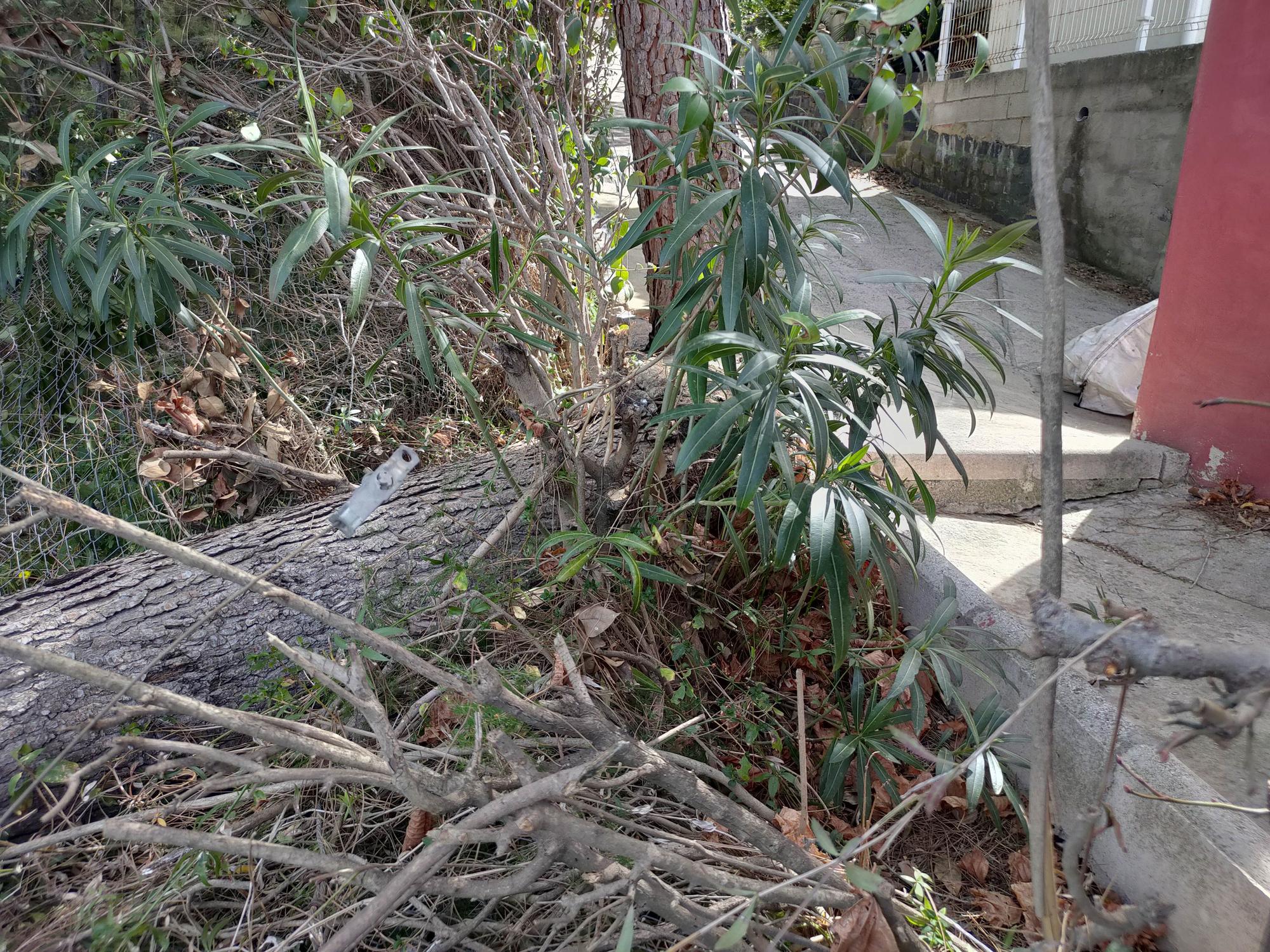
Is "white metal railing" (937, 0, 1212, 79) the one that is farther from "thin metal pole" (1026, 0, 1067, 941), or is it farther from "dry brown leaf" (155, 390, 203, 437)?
"dry brown leaf" (155, 390, 203, 437)

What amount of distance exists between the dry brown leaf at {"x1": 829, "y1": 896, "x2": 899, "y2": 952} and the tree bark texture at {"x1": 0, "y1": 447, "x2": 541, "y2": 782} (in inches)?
56.5

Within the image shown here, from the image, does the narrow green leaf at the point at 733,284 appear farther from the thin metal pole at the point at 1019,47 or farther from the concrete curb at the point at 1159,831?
the thin metal pole at the point at 1019,47

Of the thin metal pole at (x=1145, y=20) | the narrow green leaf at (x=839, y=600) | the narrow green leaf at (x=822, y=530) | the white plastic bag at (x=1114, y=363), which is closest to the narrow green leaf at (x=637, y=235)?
the narrow green leaf at (x=822, y=530)

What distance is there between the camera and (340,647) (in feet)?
6.86

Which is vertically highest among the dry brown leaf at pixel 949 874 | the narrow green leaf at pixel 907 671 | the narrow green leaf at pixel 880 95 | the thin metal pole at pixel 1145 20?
the thin metal pole at pixel 1145 20

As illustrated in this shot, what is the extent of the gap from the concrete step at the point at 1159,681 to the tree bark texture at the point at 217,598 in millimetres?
1507

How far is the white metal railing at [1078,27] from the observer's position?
5684mm

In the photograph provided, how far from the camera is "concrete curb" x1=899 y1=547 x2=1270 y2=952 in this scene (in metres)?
1.50

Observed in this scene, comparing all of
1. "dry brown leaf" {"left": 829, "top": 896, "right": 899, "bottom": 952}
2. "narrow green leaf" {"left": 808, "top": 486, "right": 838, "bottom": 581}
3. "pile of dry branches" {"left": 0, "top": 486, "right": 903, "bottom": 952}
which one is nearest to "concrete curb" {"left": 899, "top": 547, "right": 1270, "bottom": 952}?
"narrow green leaf" {"left": 808, "top": 486, "right": 838, "bottom": 581}

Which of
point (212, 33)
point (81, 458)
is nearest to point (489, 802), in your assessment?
point (81, 458)

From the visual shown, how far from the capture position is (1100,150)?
623 cm

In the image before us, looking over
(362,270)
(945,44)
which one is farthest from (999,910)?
(945,44)

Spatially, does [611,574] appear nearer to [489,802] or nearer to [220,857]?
[489,802]

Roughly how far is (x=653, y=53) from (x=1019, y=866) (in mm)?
2910
